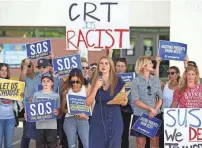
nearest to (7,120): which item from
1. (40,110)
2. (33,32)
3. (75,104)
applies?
(40,110)

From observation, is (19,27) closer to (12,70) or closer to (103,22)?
(12,70)

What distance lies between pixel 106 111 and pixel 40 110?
65.0 inches

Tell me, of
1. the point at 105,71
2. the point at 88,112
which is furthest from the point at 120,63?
the point at 105,71

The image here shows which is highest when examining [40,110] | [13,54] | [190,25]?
[190,25]

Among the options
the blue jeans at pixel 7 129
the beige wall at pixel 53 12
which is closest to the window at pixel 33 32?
the beige wall at pixel 53 12

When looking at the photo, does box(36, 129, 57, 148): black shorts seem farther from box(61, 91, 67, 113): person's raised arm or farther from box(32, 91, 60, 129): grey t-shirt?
box(61, 91, 67, 113): person's raised arm

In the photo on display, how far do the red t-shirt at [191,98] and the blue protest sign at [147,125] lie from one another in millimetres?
506

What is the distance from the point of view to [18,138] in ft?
38.8

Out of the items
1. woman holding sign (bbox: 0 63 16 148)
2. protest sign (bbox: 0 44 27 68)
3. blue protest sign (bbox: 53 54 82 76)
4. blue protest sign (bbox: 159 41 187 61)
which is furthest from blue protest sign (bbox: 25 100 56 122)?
protest sign (bbox: 0 44 27 68)

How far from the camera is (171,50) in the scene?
29.3 feet

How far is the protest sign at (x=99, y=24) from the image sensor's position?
8664 mm

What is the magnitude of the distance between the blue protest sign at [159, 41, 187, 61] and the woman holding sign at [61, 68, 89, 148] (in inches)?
70.1

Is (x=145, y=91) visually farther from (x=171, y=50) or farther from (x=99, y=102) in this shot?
(x=171, y=50)

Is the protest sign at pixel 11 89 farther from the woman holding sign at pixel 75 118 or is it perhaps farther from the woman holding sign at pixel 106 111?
the woman holding sign at pixel 106 111
